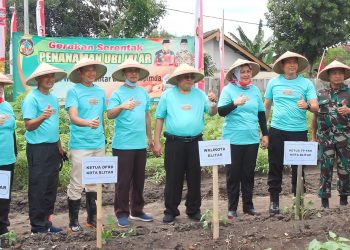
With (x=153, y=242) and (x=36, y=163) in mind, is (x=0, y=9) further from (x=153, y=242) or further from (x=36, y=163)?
(x=153, y=242)

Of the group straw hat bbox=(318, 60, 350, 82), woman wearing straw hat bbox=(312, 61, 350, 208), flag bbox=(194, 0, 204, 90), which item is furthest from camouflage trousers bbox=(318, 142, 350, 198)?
flag bbox=(194, 0, 204, 90)

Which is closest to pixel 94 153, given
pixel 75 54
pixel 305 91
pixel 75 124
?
pixel 75 124

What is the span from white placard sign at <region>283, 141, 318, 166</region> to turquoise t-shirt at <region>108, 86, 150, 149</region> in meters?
1.57

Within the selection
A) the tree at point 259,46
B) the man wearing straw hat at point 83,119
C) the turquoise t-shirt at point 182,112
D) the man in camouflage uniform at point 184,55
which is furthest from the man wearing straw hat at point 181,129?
the tree at point 259,46

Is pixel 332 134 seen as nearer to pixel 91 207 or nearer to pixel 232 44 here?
pixel 91 207

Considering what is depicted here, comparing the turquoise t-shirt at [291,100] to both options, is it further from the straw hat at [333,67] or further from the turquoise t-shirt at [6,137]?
the turquoise t-shirt at [6,137]

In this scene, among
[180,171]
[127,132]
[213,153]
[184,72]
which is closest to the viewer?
[213,153]

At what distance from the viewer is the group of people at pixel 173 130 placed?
→ 177 inches

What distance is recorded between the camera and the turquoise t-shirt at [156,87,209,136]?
15.9 ft

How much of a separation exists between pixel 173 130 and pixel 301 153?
134cm

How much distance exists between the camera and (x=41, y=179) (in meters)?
4.46

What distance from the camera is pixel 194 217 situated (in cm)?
519

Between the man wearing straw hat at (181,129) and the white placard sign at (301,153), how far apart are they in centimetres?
103

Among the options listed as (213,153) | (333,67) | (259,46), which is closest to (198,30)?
(333,67)
